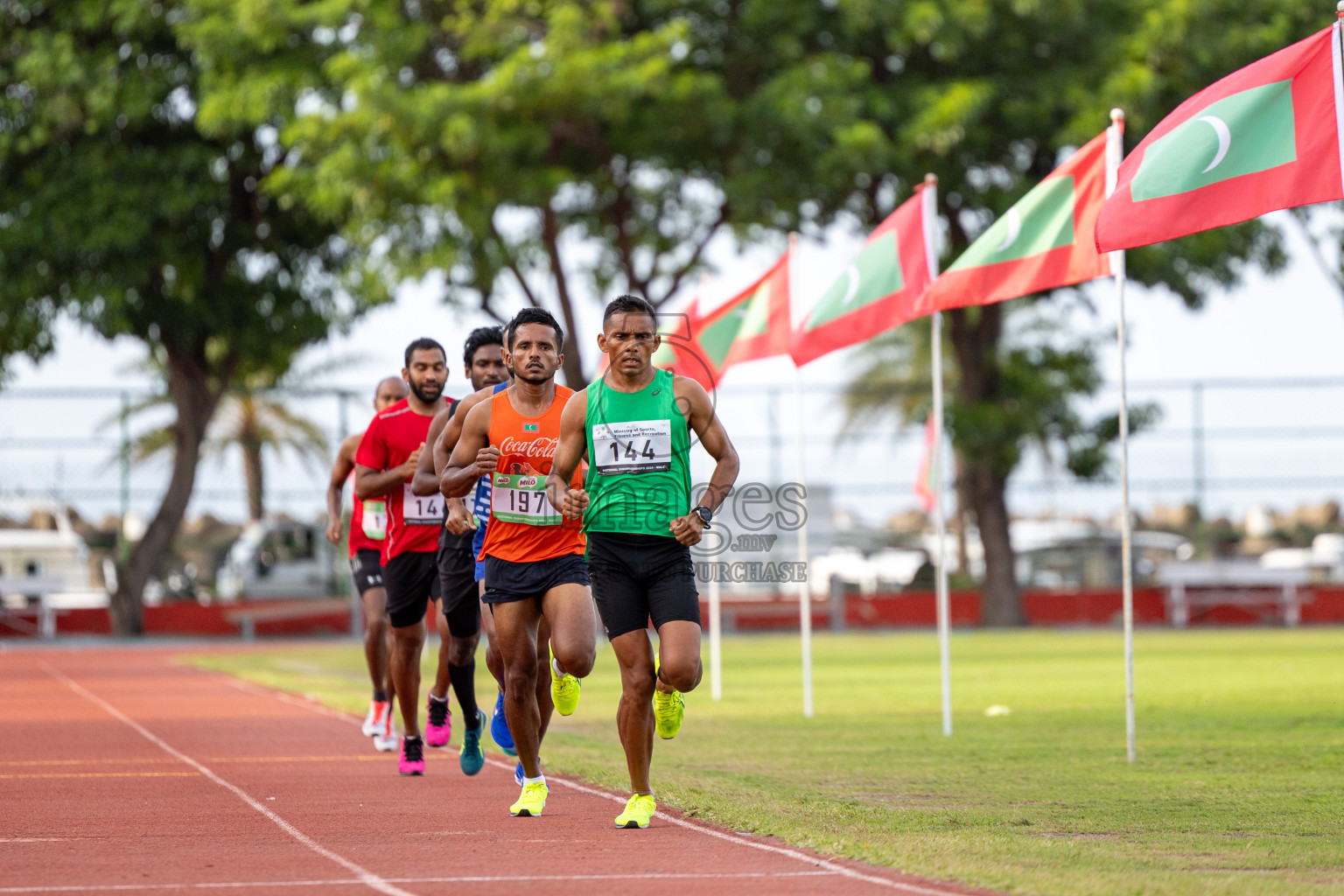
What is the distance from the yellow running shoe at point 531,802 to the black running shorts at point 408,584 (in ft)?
7.68

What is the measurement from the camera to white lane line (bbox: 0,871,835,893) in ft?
20.2

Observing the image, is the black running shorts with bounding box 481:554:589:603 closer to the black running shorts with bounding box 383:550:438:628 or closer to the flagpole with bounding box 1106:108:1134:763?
the black running shorts with bounding box 383:550:438:628

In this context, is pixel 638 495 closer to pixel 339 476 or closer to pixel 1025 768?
pixel 1025 768

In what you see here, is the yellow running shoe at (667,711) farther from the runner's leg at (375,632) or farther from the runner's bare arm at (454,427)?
the runner's leg at (375,632)

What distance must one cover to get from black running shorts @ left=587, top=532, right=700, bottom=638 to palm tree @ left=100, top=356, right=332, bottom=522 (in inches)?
1171

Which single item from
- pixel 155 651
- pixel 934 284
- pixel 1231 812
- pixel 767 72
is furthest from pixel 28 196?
pixel 1231 812

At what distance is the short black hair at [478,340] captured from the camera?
10.1m

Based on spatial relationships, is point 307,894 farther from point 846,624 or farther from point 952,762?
point 846,624

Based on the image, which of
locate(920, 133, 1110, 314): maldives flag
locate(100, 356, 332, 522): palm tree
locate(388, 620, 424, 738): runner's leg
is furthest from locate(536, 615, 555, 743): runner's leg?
locate(100, 356, 332, 522): palm tree

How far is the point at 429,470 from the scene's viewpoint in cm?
942

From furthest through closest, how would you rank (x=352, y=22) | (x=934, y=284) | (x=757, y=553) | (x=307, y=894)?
Answer: (x=757, y=553) < (x=352, y=22) < (x=934, y=284) < (x=307, y=894)

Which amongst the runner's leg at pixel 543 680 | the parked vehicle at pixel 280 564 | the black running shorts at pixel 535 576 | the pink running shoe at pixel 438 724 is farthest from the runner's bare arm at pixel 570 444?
the parked vehicle at pixel 280 564

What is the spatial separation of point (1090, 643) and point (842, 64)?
10.1 m

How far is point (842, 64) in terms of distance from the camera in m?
27.5
